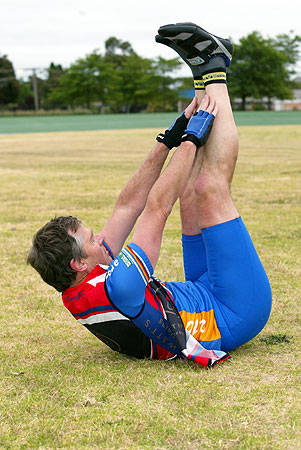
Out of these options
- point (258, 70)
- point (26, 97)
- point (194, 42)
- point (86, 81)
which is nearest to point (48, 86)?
point (26, 97)

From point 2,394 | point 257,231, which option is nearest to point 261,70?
point 257,231

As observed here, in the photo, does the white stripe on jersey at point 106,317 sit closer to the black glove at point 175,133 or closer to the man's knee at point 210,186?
the man's knee at point 210,186

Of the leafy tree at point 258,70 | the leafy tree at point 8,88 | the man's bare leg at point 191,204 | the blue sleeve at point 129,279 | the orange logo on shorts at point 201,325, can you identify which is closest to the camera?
the blue sleeve at point 129,279

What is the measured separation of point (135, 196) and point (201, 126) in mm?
653

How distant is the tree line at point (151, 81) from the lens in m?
69.7

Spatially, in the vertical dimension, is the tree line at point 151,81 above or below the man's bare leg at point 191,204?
above

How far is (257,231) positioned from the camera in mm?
6676

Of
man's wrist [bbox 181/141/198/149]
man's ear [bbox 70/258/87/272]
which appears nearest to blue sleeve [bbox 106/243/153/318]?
man's ear [bbox 70/258/87/272]

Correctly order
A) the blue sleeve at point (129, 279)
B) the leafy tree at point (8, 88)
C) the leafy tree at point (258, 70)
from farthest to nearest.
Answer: the leafy tree at point (8, 88), the leafy tree at point (258, 70), the blue sleeve at point (129, 279)

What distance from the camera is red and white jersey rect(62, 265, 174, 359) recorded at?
109 inches

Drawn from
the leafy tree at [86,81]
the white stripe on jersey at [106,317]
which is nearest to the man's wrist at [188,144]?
the white stripe on jersey at [106,317]

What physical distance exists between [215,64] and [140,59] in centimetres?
7997

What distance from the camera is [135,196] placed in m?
3.49

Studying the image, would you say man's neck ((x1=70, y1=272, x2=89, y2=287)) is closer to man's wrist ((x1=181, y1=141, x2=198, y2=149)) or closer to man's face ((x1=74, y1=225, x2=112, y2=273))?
man's face ((x1=74, y1=225, x2=112, y2=273))
